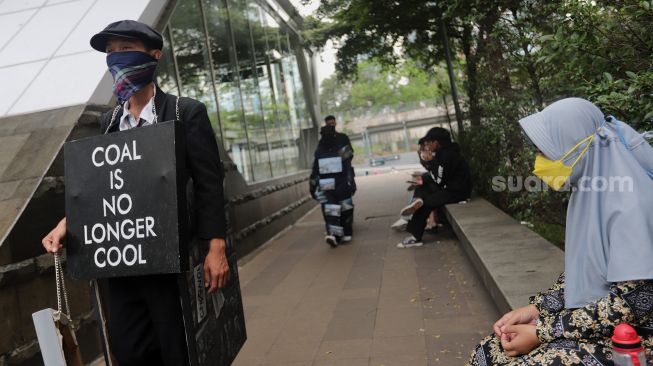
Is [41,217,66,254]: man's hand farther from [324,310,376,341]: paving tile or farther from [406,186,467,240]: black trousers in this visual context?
[406,186,467,240]: black trousers

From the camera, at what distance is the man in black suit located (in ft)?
7.02

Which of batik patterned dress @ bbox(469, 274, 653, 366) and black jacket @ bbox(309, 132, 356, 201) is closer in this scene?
batik patterned dress @ bbox(469, 274, 653, 366)

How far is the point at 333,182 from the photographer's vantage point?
24.9 ft

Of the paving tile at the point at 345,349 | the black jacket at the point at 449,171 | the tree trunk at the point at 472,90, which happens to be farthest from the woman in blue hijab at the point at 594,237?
the tree trunk at the point at 472,90

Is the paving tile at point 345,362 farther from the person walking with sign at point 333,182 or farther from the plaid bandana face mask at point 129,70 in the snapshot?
the person walking with sign at point 333,182

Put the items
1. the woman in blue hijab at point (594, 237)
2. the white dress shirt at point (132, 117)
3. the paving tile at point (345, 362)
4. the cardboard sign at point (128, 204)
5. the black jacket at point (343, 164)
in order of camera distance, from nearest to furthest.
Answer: the woman in blue hijab at point (594, 237)
the cardboard sign at point (128, 204)
the white dress shirt at point (132, 117)
the paving tile at point (345, 362)
the black jacket at point (343, 164)

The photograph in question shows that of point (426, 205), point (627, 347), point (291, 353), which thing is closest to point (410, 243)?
point (426, 205)

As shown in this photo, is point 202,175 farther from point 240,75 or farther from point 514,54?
point 240,75

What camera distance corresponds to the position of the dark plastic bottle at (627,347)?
147cm

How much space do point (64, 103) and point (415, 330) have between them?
3.27 metres

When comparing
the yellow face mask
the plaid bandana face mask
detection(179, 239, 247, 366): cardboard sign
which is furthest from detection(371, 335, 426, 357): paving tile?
the plaid bandana face mask

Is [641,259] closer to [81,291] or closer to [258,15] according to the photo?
[81,291]

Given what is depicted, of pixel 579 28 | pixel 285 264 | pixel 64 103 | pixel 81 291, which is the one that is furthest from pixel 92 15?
pixel 579 28

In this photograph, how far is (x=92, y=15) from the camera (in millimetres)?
5336
